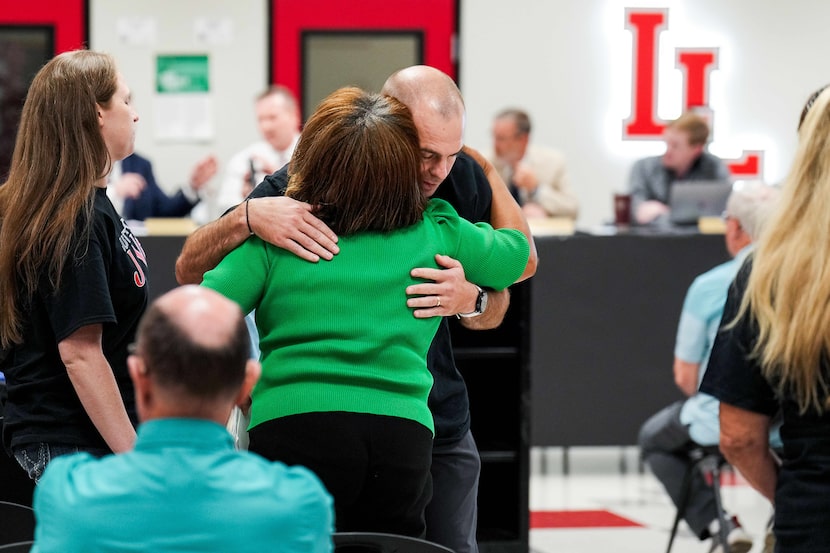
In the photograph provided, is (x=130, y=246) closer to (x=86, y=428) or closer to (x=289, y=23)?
(x=86, y=428)

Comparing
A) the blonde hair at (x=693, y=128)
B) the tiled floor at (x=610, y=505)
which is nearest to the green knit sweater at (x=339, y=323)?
the tiled floor at (x=610, y=505)

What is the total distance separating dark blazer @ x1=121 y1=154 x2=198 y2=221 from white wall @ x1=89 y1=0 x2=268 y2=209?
112 centimetres

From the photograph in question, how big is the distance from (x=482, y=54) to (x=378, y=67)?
2.43 feet

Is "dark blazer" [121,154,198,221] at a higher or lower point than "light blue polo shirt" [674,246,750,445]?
higher

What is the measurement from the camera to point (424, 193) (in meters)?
1.99

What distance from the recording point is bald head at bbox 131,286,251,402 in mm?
1319

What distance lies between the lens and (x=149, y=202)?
6.94 metres

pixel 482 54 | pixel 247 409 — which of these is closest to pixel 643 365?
pixel 482 54

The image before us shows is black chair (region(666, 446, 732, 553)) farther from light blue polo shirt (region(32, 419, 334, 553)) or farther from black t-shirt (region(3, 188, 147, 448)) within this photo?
light blue polo shirt (region(32, 419, 334, 553))

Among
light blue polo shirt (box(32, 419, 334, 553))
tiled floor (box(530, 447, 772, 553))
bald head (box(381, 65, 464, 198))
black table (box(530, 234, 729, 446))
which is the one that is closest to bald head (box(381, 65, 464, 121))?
bald head (box(381, 65, 464, 198))

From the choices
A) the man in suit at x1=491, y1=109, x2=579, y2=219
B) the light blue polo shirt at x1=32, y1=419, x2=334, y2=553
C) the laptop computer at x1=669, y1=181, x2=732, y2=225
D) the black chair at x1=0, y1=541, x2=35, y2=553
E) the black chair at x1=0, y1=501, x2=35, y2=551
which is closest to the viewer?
the light blue polo shirt at x1=32, y1=419, x2=334, y2=553

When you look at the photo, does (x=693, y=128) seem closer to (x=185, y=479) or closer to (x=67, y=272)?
(x=67, y=272)

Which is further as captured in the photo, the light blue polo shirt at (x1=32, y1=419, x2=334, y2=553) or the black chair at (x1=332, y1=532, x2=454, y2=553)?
the black chair at (x1=332, y1=532, x2=454, y2=553)

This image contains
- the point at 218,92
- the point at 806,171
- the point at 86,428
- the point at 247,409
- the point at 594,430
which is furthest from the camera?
the point at 218,92
